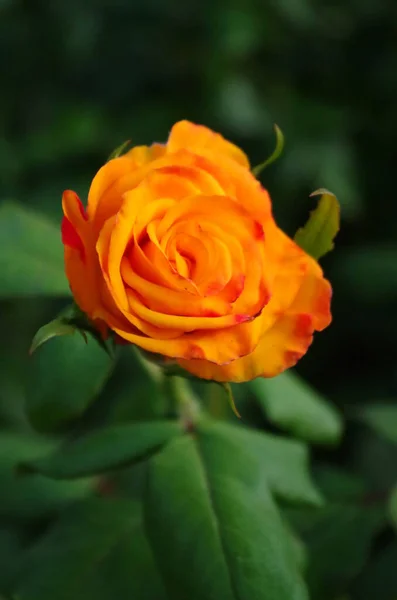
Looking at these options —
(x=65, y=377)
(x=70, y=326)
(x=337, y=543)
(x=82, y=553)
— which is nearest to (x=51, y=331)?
(x=70, y=326)

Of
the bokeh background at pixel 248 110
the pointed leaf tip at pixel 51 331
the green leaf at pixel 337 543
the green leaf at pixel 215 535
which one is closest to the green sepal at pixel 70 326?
the pointed leaf tip at pixel 51 331

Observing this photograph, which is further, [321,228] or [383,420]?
[383,420]

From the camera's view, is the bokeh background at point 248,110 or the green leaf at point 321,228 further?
the bokeh background at point 248,110

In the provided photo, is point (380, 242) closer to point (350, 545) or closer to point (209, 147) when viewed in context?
point (350, 545)

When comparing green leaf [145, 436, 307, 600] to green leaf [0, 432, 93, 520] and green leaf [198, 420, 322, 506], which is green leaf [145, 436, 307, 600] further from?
green leaf [0, 432, 93, 520]

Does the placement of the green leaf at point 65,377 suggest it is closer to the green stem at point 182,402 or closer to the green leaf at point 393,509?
the green stem at point 182,402

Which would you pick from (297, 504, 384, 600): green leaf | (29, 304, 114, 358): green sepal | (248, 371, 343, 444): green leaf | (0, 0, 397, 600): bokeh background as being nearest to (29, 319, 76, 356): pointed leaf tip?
(29, 304, 114, 358): green sepal

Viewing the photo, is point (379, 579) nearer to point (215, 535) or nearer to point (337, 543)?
point (337, 543)
